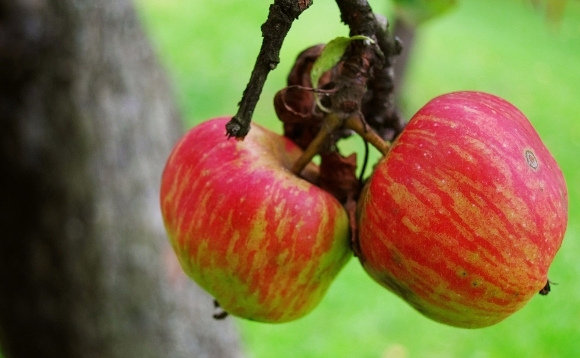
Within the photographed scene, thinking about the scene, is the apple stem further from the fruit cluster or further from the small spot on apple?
the small spot on apple

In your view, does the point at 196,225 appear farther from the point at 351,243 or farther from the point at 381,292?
the point at 381,292

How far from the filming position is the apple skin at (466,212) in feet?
2.74

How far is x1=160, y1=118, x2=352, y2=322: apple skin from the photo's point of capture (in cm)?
94

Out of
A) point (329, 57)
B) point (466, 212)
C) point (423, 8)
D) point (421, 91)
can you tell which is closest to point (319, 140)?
point (329, 57)

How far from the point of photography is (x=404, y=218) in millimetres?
853

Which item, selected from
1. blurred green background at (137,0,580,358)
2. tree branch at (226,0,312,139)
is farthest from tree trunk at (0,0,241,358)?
tree branch at (226,0,312,139)

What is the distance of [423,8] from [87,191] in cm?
167

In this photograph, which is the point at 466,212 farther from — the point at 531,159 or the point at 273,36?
the point at 273,36

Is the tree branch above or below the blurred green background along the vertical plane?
above

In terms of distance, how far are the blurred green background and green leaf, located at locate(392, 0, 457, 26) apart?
110 centimetres

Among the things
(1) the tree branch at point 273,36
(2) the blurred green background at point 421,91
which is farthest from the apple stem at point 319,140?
(2) the blurred green background at point 421,91

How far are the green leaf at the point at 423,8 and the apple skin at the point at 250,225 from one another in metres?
0.50

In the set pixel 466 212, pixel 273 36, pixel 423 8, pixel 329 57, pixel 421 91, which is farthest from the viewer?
pixel 421 91

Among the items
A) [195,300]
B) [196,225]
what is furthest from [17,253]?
[196,225]
